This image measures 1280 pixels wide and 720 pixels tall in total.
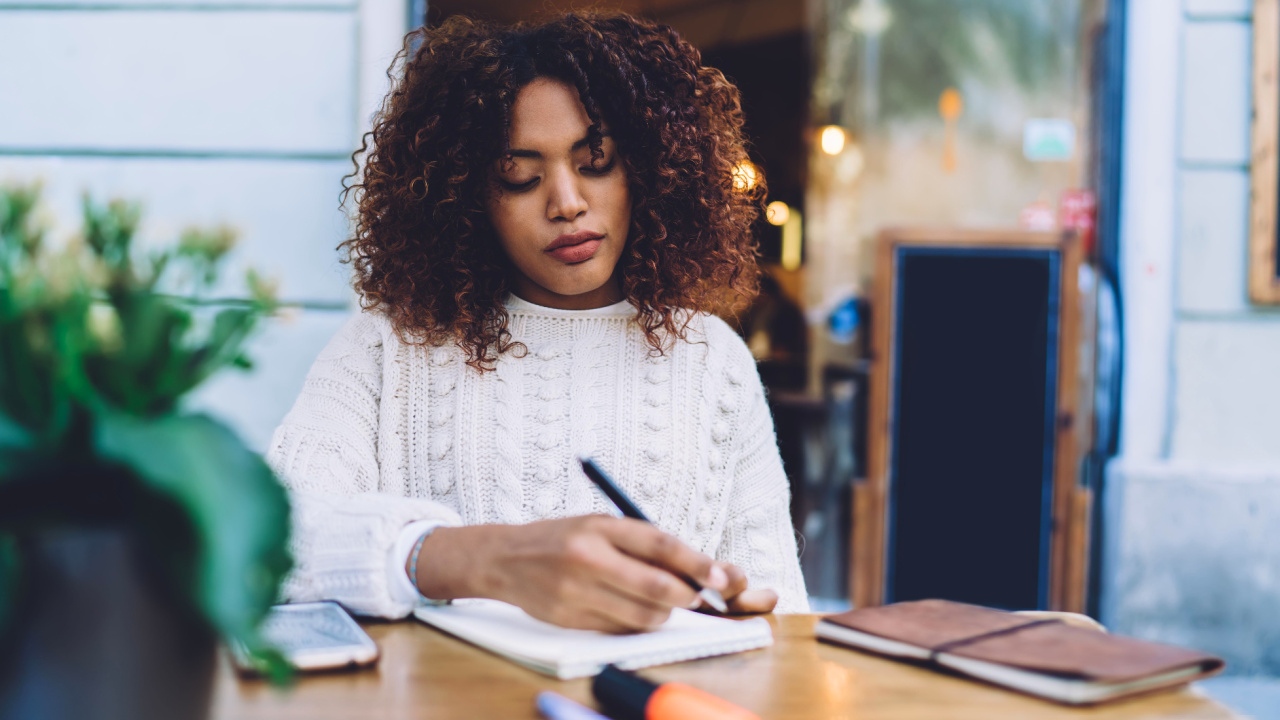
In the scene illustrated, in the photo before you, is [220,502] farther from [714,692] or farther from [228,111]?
[228,111]

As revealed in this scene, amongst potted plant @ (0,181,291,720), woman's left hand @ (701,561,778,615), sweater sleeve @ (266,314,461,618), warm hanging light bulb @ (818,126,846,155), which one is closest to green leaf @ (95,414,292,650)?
potted plant @ (0,181,291,720)

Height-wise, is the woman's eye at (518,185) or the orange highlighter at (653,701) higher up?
the woman's eye at (518,185)

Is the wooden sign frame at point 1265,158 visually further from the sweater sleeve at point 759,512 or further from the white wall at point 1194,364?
the sweater sleeve at point 759,512

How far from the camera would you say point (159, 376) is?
50 cm

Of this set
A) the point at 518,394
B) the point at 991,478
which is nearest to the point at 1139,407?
the point at 991,478

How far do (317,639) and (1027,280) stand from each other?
8.35 feet

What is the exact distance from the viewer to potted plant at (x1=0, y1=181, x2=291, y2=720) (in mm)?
461

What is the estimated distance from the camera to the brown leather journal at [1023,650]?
742 mm

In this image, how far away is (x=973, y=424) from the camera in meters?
2.87


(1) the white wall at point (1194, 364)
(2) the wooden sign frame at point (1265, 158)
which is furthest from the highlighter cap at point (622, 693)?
(2) the wooden sign frame at point (1265, 158)

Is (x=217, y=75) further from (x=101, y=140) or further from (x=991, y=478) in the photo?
(x=991, y=478)

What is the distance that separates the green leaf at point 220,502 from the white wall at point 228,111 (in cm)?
187

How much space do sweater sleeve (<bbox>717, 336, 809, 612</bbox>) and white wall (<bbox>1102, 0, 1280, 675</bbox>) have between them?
171cm

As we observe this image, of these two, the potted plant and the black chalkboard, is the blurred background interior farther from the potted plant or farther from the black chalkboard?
the potted plant
